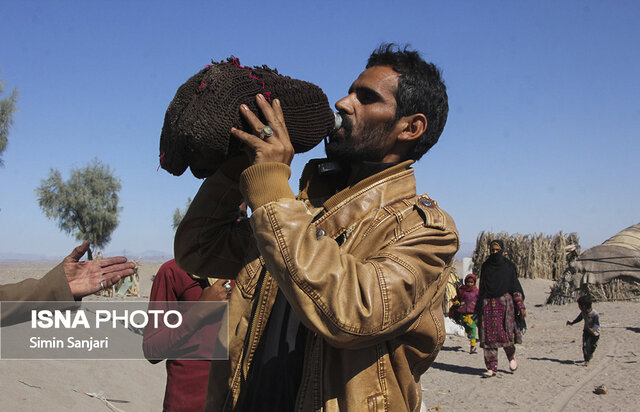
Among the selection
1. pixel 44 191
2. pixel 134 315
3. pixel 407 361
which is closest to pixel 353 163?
pixel 407 361

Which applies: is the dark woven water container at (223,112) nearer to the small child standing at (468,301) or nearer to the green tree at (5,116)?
the small child standing at (468,301)

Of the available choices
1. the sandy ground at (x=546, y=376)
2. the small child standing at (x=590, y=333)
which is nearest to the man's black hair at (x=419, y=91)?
the sandy ground at (x=546, y=376)

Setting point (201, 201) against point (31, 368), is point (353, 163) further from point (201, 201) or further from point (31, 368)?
point (31, 368)

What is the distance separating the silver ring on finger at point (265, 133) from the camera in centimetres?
169

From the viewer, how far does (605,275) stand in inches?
768

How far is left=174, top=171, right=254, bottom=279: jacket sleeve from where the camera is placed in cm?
219

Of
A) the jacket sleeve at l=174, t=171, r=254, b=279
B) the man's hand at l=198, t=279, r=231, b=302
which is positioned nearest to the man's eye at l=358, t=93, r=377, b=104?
the jacket sleeve at l=174, t=171, r=254, b=279

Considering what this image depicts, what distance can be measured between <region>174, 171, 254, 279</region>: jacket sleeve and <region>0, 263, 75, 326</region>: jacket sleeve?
2.05 ft

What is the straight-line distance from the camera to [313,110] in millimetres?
1824

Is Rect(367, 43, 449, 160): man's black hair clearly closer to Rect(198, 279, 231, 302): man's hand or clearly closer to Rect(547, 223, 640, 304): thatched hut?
Rect(198, 279, 231, 302): man's hand

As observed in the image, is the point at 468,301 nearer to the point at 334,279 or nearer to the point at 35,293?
the point at 35,293

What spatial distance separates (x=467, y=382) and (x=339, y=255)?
26.9 ft

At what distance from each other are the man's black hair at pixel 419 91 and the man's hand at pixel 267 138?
21.7 inches

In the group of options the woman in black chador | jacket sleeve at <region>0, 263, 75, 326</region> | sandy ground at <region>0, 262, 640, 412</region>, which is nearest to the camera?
jacket sleeve at <region>0, 263, 75, 326</region>
